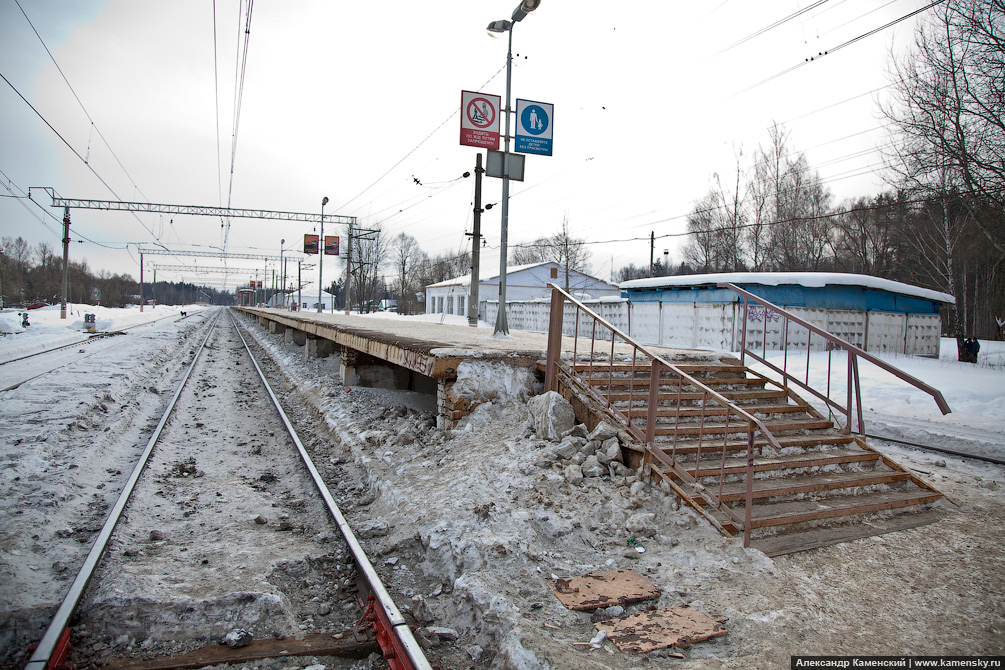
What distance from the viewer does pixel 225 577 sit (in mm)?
3818

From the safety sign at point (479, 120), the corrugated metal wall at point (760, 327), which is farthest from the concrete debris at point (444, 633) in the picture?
the corrugated metal wall at point (760, 327)

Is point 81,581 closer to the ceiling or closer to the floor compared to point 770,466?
closer to the floor

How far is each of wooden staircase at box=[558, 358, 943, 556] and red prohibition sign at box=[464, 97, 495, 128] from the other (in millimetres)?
7090

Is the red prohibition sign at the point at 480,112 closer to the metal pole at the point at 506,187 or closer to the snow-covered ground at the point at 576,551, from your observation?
the metal pole at the point at 506,187

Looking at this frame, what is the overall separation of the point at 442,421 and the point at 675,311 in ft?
41.8

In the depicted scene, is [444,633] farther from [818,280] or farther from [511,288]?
[511,288]

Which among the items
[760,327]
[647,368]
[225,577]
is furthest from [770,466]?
[760,327]

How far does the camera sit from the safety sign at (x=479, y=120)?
11258mm

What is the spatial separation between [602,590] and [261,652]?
2.11 meters

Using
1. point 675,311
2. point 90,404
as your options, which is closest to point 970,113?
point 675,311

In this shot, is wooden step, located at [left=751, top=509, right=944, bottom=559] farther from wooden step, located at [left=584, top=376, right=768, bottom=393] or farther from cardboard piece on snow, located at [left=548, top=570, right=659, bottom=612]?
wooden step, located at [left=584, top=376, right=768, bottom=393]

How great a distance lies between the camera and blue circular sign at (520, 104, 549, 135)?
11516mm

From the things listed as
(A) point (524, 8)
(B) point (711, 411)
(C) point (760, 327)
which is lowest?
(B) point (711, 411)

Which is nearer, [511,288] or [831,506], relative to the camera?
[831,506]
